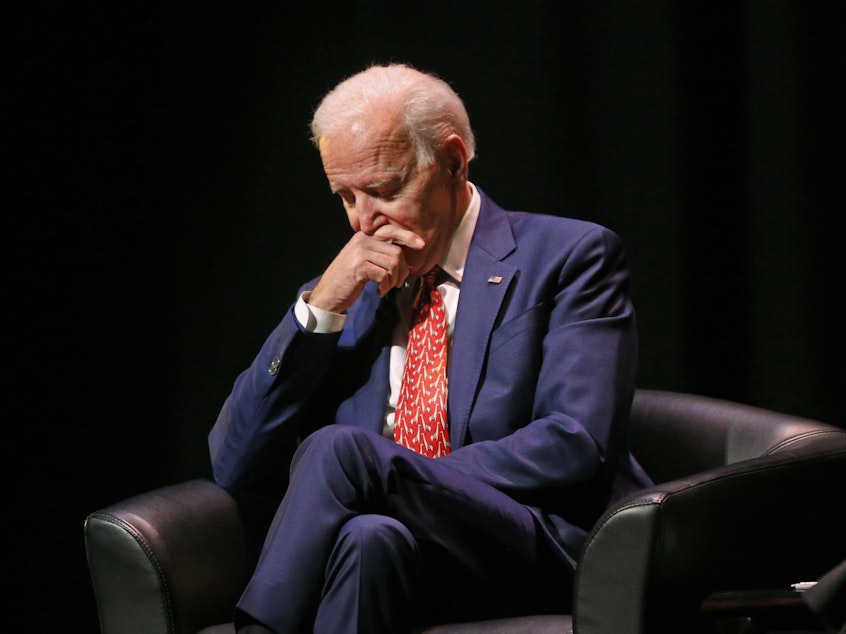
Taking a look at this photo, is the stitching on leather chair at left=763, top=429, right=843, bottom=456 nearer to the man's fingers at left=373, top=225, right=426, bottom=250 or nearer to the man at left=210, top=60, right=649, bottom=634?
the man at left=210, top=60, right=649, bottom=634

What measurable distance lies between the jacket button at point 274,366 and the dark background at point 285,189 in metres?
0.68

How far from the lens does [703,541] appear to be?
174 cm

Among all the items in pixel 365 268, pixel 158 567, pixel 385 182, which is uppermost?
pixel 385 182

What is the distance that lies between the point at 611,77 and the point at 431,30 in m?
0.43

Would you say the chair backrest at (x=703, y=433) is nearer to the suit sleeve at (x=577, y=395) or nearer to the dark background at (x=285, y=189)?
the suit sleeve at (x=577, y=395)

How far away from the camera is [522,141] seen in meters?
2.85

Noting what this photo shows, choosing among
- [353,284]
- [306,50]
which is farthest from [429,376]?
[306,50]

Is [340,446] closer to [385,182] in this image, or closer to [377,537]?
[377,537]

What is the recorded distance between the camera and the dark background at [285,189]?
9.09 feet

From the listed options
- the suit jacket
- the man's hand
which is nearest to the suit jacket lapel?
the suit jacket

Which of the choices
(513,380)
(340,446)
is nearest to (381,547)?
(340,446)

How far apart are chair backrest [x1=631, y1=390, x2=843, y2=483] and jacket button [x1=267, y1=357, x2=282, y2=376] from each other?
2.40 ft

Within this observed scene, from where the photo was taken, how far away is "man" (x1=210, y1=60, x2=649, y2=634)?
183 centimetres

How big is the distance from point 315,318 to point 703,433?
2.45ft
